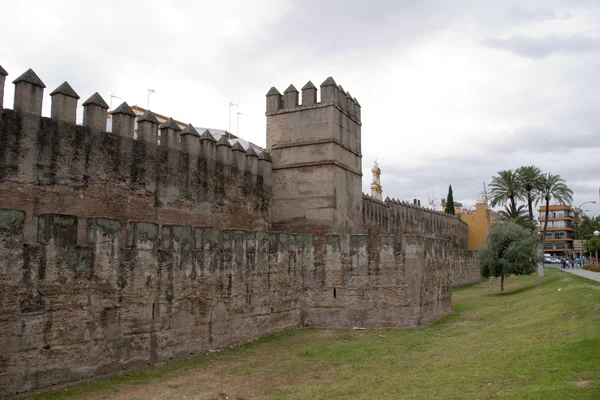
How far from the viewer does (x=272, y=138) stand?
1947 centimetres

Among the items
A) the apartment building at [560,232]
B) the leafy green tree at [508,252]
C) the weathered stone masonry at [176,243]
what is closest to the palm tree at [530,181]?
the leafy green tree at [508,252]

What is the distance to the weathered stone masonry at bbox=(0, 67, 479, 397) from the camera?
940 cm

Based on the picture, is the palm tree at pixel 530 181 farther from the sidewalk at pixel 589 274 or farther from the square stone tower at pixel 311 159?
the square stone tower at pixel 311 159

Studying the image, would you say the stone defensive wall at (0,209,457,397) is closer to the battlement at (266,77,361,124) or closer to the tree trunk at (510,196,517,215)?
the battlement at (266,77,361,124)

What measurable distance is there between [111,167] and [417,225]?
25880 millimetres

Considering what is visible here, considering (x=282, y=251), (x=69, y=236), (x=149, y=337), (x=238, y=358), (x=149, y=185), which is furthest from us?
(x=282, y=251)

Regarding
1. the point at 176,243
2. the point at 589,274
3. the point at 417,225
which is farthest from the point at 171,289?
the point at 589,274

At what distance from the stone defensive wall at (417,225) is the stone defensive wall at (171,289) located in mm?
1670

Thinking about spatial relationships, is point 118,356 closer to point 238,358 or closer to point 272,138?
point 238,358

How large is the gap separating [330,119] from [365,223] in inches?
271

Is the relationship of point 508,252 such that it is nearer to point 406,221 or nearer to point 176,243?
point 406,221

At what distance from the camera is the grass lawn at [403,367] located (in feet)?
27.0

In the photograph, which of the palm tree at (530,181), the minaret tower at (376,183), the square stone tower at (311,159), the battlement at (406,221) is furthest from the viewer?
the minaret tower at (376,183)

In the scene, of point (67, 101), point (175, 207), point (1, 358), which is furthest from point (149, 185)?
point (1, 358)
